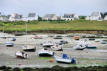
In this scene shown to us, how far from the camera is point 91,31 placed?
368 ft

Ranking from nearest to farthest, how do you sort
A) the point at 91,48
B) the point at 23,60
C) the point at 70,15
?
1. the point at 23,60
2. the point at 91,48
3. the point at 70,15

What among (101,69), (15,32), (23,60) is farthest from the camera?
(15,32)

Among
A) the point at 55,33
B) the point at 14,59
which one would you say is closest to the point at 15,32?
the point at 55,33

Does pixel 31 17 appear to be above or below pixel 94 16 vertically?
below

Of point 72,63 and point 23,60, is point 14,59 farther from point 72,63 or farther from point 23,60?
point 72,63

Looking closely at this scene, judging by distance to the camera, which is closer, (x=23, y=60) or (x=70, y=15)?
(x=23, y=60)

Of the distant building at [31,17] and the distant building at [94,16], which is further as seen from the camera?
the distant building at [31,17]

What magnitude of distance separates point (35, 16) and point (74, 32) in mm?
83660

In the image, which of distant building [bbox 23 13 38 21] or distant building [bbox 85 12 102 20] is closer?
distant building [bbox 85 12 102 20]

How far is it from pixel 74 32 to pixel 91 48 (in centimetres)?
4522

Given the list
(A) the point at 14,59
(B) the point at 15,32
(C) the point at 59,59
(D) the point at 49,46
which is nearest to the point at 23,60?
(A) the point at 14,59

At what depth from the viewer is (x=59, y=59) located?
44.6 m

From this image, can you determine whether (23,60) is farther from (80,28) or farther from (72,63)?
(80,28)

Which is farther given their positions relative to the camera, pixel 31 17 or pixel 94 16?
pixel 31 17
